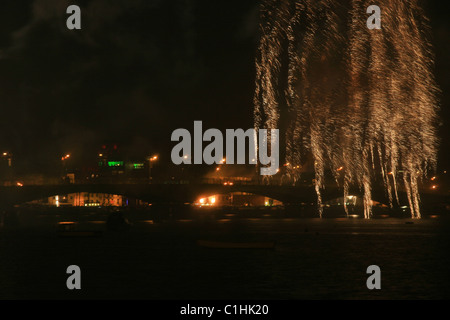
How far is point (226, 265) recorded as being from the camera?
66.4 m

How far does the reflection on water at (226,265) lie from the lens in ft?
162

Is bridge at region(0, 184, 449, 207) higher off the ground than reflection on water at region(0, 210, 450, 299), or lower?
higher

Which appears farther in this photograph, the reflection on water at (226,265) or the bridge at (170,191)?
the bridge at (170,191)

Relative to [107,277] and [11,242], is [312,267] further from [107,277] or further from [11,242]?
[11,242]

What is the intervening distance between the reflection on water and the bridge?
2680 centimetres

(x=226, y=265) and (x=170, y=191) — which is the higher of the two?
(x=170, y=191)

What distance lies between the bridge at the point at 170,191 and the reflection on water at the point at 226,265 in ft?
87.9

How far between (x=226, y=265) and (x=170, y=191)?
76.1 m

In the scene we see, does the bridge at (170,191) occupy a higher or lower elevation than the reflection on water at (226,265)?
higher

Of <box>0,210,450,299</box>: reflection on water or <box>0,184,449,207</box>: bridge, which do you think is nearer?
<box>0,210,450,299</box>: reflection on water

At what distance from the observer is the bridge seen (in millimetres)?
137000

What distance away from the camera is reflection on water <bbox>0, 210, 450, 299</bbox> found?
49312 millimetres

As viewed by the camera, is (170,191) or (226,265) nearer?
(226,265)
